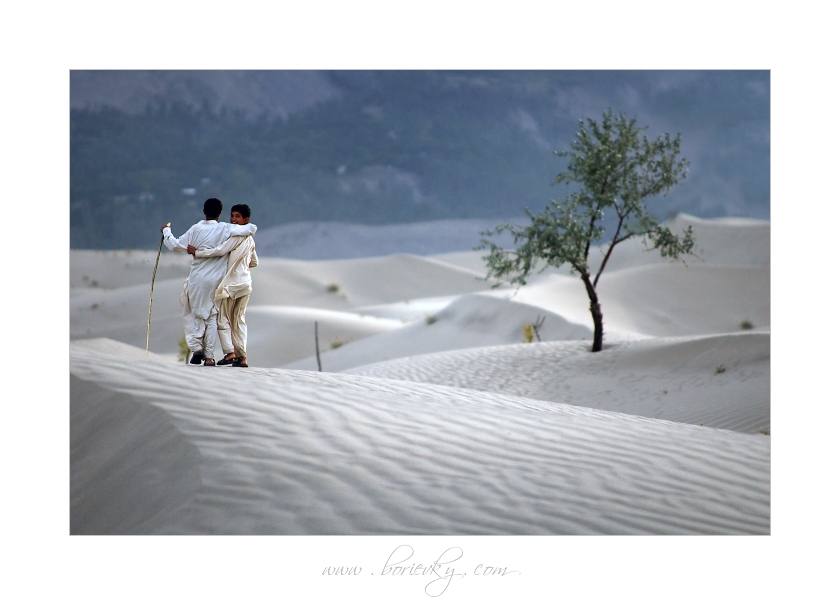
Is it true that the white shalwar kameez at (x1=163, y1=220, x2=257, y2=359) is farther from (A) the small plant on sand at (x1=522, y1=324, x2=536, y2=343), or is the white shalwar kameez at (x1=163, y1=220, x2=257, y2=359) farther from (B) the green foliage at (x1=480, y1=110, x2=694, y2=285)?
(A) the small plant on sand at (x1=522, y1=324, x2=536, y2=343)

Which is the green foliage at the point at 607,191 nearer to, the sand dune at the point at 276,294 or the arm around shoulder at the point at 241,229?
the arm around shoulder at the point at 241,229

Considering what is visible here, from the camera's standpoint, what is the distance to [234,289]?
6148mm

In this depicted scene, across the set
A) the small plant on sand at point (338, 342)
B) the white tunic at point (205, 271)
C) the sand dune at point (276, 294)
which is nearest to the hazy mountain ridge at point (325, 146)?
the sand dune at point (276, 294)

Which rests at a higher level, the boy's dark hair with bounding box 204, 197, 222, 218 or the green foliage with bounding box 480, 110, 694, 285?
the green foliage with bounding box 480, 110, 694, 285

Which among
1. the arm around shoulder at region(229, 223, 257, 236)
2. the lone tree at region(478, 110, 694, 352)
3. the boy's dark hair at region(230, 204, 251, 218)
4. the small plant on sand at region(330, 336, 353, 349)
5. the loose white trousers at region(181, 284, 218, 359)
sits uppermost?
the lone tree at region(478, 110, 694, 352)

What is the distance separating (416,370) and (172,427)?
9.52 m

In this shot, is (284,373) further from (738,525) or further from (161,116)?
(161,116)

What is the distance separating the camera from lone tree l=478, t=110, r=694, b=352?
495 inches

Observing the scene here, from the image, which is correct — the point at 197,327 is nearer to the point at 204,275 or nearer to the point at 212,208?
the point at 204,275

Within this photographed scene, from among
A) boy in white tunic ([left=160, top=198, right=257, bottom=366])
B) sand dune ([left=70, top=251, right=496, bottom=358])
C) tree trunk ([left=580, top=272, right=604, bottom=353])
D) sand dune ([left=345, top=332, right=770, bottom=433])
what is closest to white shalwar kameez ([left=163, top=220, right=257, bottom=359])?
boy in white tunic ([left=160, top=198, right=257, bottom=366])

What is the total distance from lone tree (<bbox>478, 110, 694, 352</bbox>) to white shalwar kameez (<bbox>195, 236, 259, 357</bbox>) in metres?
6.86

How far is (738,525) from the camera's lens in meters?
4.17
